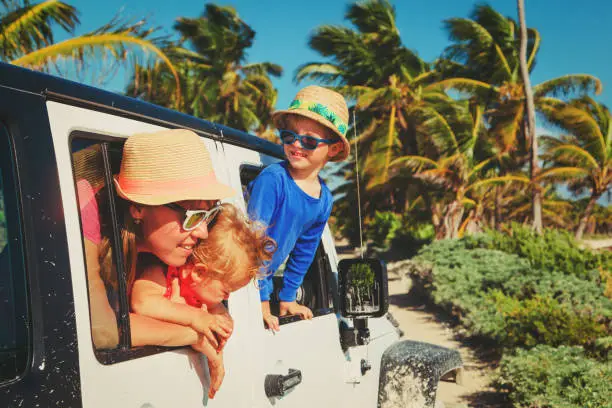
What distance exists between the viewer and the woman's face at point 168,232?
5.26 ft

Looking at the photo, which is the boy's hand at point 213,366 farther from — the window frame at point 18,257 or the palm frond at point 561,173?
the palm frond at point 561,173

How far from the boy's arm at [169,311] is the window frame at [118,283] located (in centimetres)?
4

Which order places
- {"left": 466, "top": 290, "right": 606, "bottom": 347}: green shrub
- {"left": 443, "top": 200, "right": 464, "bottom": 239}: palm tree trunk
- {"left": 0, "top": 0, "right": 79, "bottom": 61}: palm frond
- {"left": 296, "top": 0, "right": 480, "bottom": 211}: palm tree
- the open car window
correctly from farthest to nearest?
{"left": 296, "top": 0, "right": 480, "bottom": 211}: palm tree → {"left": 443, "top": 200, "right": 464, "bottom": 239}: palm tree trunk → {"left": 0, "top": 0, "right": 79, "bottom": 61}: palm frond → {"left": 466, "top": 290, "right": 606, "bottom": 347}: green shrub → the open car window

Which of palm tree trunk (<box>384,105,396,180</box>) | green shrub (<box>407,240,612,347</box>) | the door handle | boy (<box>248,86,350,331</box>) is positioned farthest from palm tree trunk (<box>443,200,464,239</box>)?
the door handle

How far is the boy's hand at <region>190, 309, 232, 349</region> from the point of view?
1.57 m

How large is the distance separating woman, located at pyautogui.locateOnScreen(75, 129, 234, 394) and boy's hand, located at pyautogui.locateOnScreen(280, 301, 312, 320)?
0.73 m

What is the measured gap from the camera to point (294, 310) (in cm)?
237

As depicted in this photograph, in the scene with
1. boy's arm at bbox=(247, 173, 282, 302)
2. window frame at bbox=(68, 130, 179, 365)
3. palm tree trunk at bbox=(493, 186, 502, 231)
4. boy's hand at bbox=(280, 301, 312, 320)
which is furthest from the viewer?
palm tree trunk at bbox=(493, 186, 502, 231)

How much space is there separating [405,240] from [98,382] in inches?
873

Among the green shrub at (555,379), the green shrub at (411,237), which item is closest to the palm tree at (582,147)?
the green shrub at (411,237)

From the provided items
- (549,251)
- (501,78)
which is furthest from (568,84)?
(549,251)

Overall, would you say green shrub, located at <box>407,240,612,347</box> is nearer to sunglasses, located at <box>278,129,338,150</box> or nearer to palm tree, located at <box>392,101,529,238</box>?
sunglasses, located at <box>278,129,338,150</box>

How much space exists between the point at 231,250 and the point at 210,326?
9.0 inches

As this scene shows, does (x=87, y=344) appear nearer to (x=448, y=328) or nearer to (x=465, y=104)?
(x=448, y=328)
